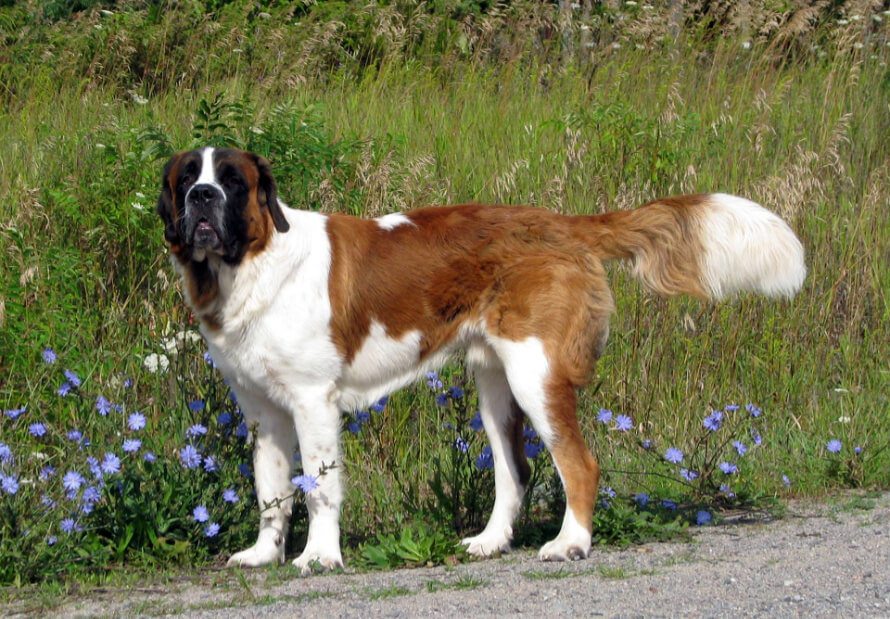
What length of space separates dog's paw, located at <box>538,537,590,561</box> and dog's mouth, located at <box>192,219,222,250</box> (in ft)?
6.19

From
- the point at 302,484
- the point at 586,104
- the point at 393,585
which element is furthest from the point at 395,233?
the point at 586,104

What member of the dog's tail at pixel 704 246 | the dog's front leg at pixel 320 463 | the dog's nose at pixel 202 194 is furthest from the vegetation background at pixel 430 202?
the dog's nose at pixel 202 194

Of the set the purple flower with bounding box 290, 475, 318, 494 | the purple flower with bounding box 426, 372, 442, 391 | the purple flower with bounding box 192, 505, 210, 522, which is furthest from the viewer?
the purple flower with bounding box 426, 372, 442, 391

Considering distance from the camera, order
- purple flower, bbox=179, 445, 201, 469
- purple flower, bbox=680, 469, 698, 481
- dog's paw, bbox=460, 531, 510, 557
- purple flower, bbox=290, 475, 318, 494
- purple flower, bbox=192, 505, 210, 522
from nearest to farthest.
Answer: purple flower, bbox=290, 475, 318, 494
purple flower, bbox=192, 505, 210, 522
purple flower, bbox=179, 445, 201, 469
dog's paw, bbox=460, 531, 510, 557
purple flower, bbox=680, 469, 698, 481

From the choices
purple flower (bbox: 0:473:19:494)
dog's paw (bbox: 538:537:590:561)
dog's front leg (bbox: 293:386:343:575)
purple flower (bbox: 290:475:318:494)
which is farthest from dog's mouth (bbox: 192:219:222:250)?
dog's paw (bbox: 538:537:590:561)

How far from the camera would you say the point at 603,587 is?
12.9ft

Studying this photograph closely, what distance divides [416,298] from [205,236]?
972 millimetres

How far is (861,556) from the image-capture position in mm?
4207

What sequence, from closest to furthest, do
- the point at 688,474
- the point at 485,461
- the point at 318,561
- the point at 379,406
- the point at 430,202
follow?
the point at 318,561 < the point at 485,461 < the point at 688,474 < the point at 379,406 < the point at 430,202

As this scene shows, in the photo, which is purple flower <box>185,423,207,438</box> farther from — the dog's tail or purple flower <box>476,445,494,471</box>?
the dog's tail

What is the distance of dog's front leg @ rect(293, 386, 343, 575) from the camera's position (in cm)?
470

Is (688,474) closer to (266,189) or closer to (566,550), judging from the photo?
(566,550)

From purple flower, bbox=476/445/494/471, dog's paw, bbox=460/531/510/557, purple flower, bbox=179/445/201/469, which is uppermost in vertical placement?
purple flower, bbox=179/445/201/469

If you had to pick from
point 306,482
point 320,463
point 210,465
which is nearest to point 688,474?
point 320,463
